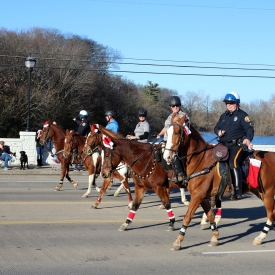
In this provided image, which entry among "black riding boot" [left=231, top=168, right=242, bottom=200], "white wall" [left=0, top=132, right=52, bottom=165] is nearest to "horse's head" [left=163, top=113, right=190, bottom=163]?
"black riding boot" [left=231, top=168, right=242, bottom=200]

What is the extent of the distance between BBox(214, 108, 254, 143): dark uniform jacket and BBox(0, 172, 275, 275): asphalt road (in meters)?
2.06

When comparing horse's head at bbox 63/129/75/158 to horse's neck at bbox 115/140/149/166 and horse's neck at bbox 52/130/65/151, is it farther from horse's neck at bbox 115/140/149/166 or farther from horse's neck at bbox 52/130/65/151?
horse's neck at bbox 115/140/149/166

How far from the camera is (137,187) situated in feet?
37.7

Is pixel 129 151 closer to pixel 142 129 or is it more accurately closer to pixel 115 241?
pixel 115 241

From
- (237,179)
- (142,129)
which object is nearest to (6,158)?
(142,129)

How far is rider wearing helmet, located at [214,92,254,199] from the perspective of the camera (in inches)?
380

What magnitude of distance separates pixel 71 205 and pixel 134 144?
12.1ft

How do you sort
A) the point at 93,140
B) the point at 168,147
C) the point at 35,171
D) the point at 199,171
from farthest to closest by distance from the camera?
the point at 35,171 → the point at 93,140 → the point at 199,171 → the point at 168,147

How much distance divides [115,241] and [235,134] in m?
3.07

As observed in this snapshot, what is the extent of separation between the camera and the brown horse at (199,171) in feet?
30.0

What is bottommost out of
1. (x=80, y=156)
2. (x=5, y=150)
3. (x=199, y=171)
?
(x=5, y=150)

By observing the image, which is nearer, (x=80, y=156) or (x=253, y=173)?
(x=253, y=173)

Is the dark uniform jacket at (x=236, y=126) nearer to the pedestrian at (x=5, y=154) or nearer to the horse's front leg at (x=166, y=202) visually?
the horse's front leg at (x=166, y=202)

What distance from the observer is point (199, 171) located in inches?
377
